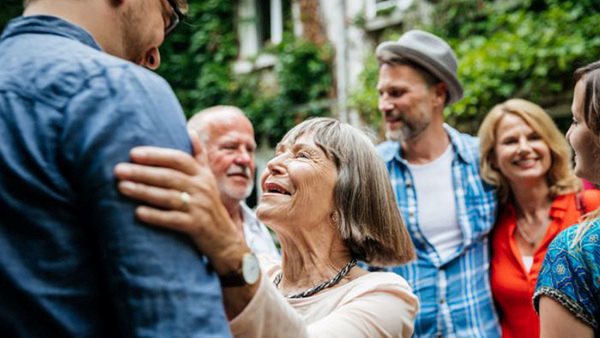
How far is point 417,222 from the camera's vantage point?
12.5 feet

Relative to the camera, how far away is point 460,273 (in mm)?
3697

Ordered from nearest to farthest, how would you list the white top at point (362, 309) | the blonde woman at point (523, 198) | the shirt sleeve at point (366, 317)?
the shirt sleeve at point (366, 317), the white top at point (362, 309), the blonde woman at point (523, 198)

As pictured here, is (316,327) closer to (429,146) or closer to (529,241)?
(529,241)

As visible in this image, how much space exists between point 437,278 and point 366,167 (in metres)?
1.34

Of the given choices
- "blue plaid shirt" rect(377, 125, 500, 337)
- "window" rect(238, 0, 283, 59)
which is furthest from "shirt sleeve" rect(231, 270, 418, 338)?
"window" rect(238, 0, 283, 59)

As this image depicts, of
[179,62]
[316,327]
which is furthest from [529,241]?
[179,62]

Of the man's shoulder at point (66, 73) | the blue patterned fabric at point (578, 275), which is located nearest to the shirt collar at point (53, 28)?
the man's shoulder at point (66, 73)

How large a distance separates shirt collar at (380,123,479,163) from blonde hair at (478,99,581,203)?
0.07m

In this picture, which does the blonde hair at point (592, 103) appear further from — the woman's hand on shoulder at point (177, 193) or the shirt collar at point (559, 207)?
the woman's hand on shoulder at point (177, 193)

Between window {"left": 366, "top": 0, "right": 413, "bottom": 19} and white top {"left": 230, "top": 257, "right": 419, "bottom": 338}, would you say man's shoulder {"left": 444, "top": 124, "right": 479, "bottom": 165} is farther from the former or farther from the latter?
window {"left": 366, "top": 0, "right": 413, "bottom": 19}

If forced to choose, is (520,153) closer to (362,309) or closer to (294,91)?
(362,309)

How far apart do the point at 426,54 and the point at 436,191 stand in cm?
93

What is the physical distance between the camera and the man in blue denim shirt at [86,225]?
116cm

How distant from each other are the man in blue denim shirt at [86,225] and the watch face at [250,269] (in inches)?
5.5
